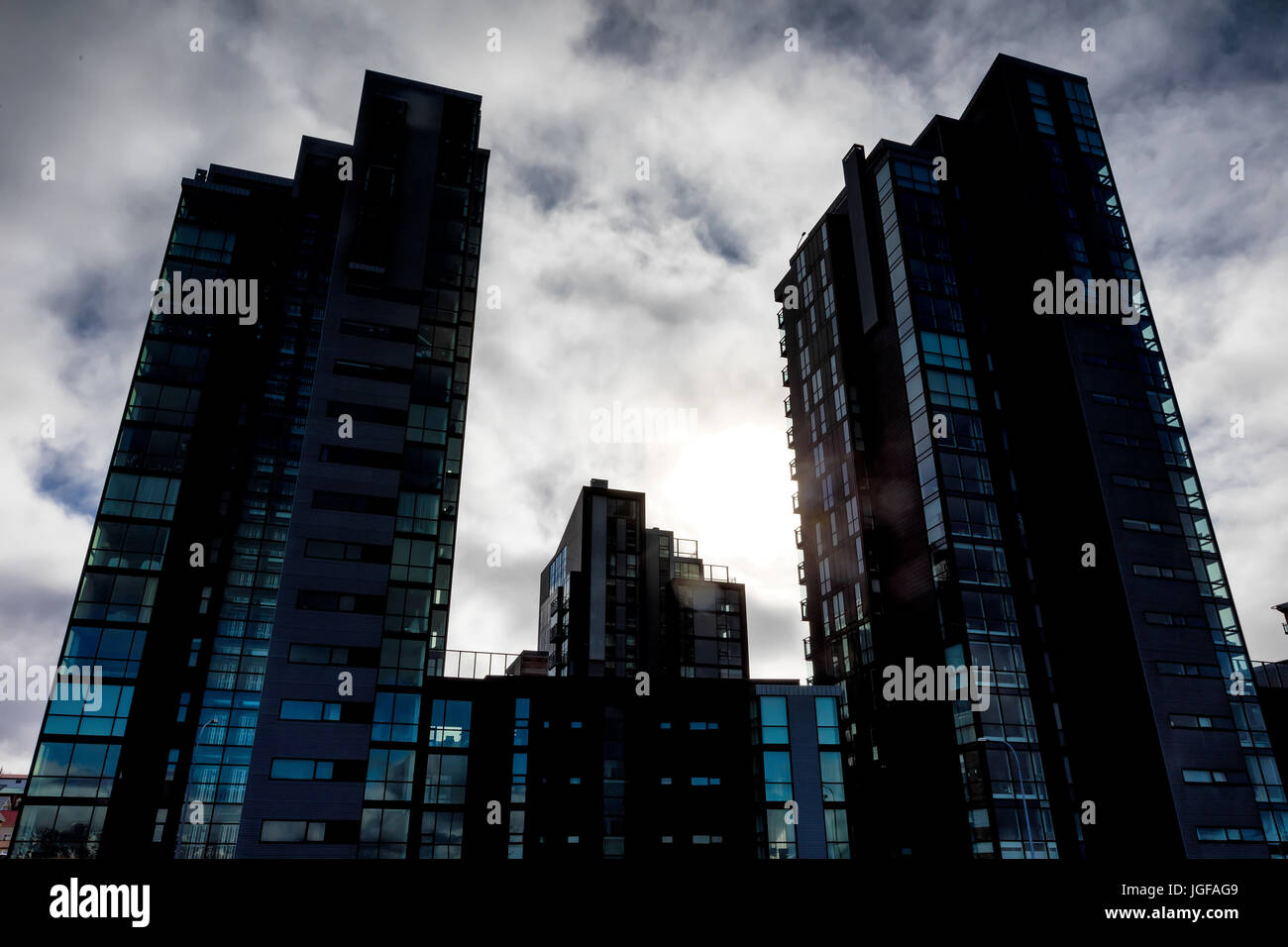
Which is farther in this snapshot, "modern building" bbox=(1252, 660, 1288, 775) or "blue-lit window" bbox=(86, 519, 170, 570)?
"modern building" bbox=(1252, 660, 1288, 775)

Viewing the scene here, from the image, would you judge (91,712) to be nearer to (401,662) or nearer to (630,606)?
(401,662)

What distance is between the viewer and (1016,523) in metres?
60.5

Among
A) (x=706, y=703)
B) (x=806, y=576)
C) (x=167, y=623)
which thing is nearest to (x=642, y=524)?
(x=806, y=576)

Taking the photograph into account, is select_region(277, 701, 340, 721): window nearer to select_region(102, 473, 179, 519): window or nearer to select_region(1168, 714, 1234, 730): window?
select_region(102, 473, 179, 519): window

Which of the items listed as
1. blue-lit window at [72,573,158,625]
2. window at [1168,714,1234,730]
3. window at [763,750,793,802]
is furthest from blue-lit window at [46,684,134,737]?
window at [1168,714,1234,730]

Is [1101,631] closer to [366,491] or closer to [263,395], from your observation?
[366,491]

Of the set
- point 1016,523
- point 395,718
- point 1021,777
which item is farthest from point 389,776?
point 1016,523

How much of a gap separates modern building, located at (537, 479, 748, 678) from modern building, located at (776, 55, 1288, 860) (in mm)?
29872

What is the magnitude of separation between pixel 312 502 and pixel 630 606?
51544 millimetres

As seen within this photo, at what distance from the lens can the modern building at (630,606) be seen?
98.4 meters

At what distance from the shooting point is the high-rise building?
167 feet

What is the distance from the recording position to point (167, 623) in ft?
194

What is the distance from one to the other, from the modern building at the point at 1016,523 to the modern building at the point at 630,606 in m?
29.9
